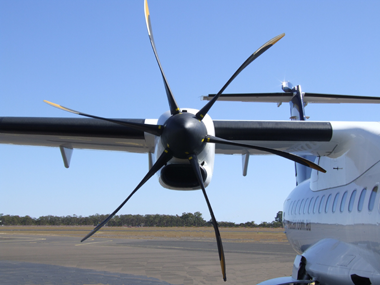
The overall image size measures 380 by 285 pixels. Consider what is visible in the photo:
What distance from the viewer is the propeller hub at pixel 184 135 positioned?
5.43m

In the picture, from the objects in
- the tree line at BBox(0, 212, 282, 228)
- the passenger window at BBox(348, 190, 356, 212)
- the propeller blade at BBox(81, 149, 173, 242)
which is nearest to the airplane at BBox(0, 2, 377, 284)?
the propeller blade at BBox(81, 149, 173, 242)

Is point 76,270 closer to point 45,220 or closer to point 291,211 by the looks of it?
point 291,211

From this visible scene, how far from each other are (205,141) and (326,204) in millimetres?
3007

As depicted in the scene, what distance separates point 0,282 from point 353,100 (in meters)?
10.5

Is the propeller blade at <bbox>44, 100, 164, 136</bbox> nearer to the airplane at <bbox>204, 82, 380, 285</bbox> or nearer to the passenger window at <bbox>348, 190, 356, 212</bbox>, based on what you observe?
the airplane at <bbox>204, 82, 380, 285</bbox>

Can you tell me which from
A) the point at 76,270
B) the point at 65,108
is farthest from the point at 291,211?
the point at 76,270

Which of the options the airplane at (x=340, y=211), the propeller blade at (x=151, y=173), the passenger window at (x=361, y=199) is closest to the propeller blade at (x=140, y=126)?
the propeller blade at (x=151, y=173)

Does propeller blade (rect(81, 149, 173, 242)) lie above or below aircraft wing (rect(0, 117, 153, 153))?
below

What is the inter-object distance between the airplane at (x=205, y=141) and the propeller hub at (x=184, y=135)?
1cm

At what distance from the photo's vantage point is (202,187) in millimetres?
5859

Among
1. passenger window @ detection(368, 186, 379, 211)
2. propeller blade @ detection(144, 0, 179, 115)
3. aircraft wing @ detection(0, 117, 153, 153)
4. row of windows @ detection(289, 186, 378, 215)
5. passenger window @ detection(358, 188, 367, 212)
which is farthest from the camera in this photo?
aircraft wing @ detection(0, 117, 153, 153)

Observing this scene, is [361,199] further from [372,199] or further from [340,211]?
[340,211]

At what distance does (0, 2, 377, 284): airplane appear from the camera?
577cm

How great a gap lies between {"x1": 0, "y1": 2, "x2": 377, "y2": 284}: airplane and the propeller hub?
15 millimetres
